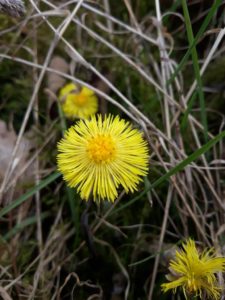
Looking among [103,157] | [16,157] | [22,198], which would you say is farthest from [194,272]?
[16,157]

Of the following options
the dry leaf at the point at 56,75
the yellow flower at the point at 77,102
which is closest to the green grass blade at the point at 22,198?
the yellow flower at the point at 77,102

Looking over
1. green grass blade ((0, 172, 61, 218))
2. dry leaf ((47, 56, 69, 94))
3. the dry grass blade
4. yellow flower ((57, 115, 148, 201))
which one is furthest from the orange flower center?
dry leaf ((47, 56, 69, 94))

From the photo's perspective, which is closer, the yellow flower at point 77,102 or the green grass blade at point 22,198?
the green grass blade at point 22,198

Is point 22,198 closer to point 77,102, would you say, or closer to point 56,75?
point 77,102

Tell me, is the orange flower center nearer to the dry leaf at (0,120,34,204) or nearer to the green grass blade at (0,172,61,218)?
the green grass blade at (0,172,61,218)

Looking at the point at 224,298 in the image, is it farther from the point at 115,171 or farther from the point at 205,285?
the point at 115,171

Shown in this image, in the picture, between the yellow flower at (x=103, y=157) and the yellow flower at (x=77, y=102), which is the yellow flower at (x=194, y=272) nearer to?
the yellow flower at (x=103, y=157)
